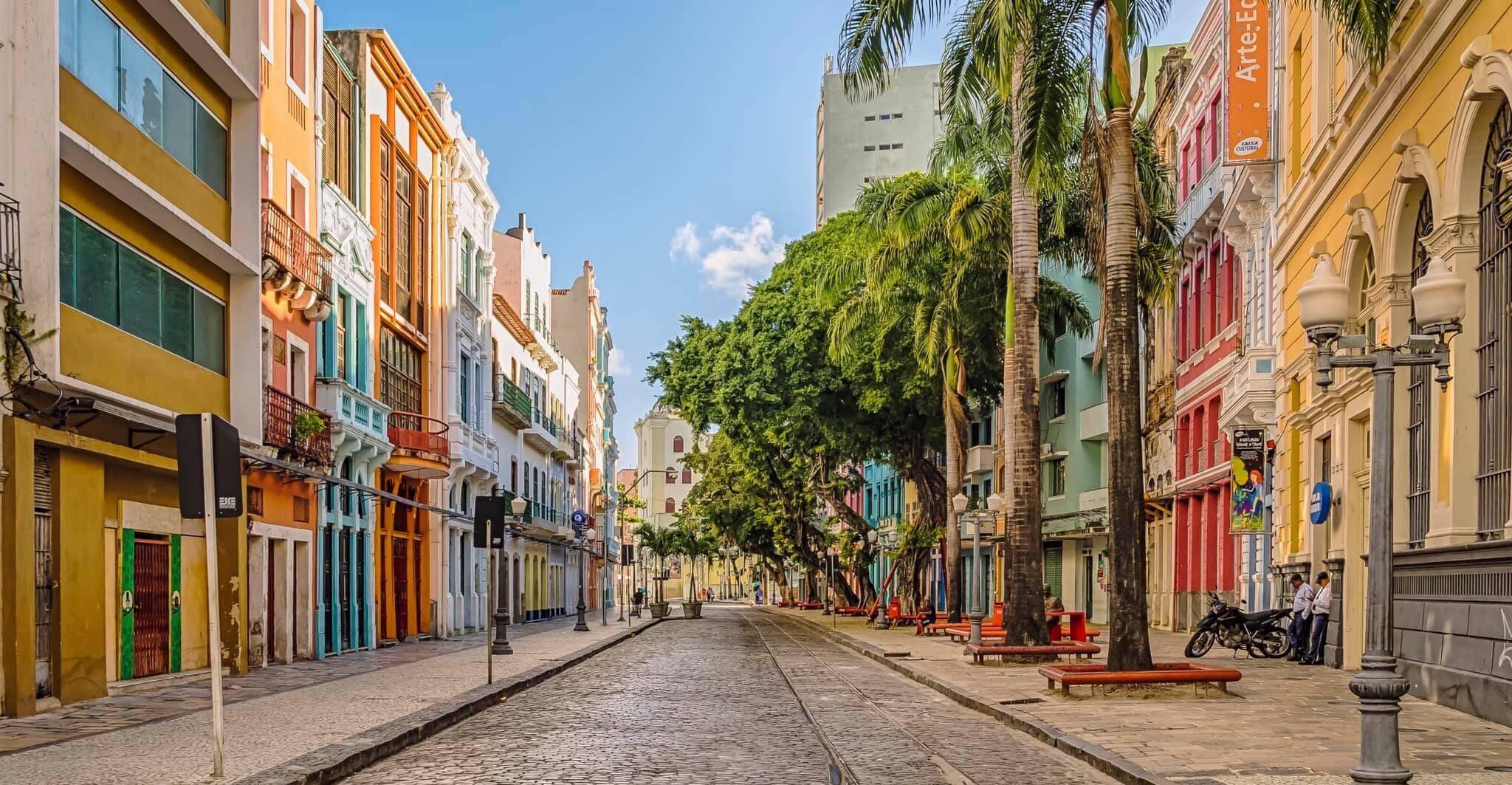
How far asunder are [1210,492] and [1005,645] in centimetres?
1455

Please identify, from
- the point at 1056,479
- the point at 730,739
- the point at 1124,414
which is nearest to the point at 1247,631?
the point at 1124,414

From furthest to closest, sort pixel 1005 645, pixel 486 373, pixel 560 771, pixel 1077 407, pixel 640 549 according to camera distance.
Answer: pixel 640 549 → pixel 1077 407 → pixel 486 373 → pixel 1005 645 → pixel 560 771

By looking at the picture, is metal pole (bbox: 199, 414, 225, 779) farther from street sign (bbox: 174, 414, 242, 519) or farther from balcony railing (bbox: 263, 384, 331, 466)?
balcony railing (bbox: 263, 384, 331, 466)

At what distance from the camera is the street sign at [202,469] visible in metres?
11.3

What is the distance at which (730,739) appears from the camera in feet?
48.8

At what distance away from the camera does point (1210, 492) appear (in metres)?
38.8

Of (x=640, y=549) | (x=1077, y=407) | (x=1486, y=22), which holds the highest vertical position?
(x=1486, y=22)

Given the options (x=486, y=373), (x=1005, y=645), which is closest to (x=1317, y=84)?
(x=1005, y=645)

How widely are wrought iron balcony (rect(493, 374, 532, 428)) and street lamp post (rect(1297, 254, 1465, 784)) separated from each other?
39855 mm

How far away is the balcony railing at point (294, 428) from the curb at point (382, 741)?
6.26 m

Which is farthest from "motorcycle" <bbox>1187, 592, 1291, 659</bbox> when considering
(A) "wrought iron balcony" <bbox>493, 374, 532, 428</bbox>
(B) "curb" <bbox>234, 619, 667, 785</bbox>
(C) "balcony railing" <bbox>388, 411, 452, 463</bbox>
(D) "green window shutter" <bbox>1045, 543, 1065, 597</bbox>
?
(D) "green window shutter" <bbox>1045, 543, 1065, 597</bbox>

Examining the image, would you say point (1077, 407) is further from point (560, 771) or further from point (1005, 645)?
point (560, 771)

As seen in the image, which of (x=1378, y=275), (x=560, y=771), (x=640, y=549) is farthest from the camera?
(x=640, y=549)

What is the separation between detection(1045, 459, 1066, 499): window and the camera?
182ft
